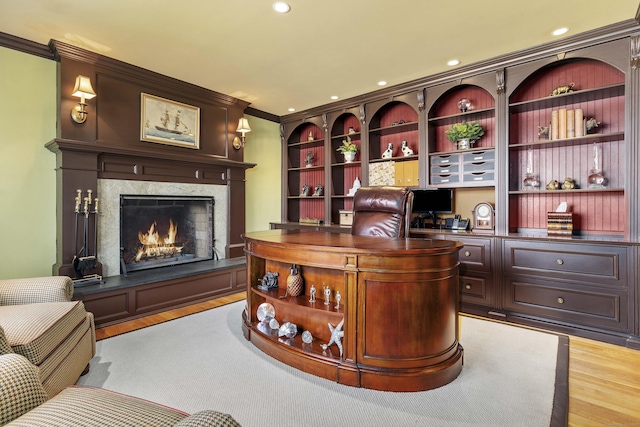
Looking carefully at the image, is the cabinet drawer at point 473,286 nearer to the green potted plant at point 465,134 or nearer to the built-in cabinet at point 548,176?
the built-in cabinet at point 548,176

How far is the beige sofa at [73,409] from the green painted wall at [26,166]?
2667 millimetres

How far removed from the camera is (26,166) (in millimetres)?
3012

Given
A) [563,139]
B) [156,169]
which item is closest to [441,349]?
[563,139]

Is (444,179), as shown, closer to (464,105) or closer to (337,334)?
(464,105)

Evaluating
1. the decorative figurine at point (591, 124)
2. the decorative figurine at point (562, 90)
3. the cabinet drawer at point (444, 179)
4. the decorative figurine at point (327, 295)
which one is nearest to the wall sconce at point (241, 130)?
the cabinet drawer at point (444, 179)

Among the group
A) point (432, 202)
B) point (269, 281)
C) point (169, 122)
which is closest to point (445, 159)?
point (432, 202)

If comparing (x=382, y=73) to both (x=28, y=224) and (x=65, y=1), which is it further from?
(x=28, y=224)

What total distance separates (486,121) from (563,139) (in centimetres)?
87

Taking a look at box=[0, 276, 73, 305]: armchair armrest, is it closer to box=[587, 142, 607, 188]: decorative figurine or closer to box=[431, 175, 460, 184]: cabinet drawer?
box=[431, 175, 460, 184]: cabinet drawer

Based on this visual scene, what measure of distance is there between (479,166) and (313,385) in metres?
2.90

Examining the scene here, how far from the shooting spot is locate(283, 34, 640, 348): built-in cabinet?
268cm

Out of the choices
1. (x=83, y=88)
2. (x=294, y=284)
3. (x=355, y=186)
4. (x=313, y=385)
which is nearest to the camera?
(x=313, y=385)

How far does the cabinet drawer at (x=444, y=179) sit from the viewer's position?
12.2 ft

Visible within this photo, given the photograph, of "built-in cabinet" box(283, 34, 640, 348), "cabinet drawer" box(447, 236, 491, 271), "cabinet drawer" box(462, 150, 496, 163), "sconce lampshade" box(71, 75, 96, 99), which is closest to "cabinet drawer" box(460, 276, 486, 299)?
"built-in cabinet" box(283, 34, 640, 348)
